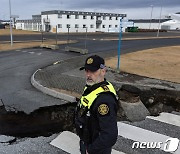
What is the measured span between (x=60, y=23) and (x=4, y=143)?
64458 mm

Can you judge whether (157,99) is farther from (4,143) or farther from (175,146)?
(4,143)

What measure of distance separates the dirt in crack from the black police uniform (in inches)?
131

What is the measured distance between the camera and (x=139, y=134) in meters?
5.47

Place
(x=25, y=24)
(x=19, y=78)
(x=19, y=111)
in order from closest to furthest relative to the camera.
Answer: (x=19, y=111)
(x=19, y=78)
(x=25, y=24)

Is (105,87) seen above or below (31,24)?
below

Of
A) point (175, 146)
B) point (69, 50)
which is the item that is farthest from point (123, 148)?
point (69, 50)

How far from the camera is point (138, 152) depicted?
4723 millimetres

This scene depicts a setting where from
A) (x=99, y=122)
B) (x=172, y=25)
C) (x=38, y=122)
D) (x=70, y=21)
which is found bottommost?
(x=38, y=122)

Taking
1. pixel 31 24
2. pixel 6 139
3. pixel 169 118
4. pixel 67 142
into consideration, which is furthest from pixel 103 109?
pixel 31 24

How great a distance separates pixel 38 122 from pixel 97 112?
4.34 metres

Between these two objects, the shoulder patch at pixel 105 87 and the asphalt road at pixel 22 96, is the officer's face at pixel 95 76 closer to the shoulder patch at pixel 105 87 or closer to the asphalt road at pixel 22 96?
the shoulder patch at pixel 105 87

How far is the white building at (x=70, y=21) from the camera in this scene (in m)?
66.4

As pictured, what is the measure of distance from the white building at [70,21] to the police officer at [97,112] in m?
59.2

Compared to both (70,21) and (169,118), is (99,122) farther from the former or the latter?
(70,21)
